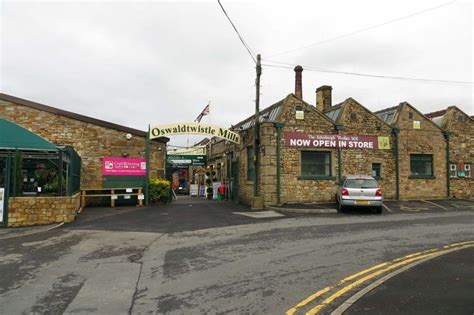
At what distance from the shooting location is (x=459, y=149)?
77.3 ft

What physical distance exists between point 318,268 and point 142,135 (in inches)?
608

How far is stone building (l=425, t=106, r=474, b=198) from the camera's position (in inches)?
907

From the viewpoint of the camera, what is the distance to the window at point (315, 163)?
19.8m

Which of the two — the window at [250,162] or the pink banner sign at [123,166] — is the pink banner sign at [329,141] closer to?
the window at [250,162]

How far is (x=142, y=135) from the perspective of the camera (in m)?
20.5

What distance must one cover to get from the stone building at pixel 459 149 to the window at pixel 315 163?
28.4 feet

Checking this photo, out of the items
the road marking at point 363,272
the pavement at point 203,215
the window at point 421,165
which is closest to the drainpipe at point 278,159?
the pavement at point 203,215

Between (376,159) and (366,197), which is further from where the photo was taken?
(376,159)

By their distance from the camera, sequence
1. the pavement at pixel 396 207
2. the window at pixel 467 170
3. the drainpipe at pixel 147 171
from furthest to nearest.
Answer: the window at pixel 467 170
the drainpipe at pixel 147 171
the pavement at pixel 396 207

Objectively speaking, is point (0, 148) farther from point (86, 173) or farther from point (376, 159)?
point (376, 159)

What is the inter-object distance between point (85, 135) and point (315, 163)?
40.3ft

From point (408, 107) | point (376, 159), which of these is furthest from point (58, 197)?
point (408, 107)

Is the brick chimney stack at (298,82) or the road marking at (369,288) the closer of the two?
the road marking at (369,288)

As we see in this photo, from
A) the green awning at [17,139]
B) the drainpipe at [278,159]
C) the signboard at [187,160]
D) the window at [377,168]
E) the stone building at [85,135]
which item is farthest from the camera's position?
the signboard at [187,160]
